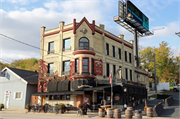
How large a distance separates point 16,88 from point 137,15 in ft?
110

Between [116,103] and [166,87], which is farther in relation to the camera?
[166,87]

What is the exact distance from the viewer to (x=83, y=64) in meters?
27.4

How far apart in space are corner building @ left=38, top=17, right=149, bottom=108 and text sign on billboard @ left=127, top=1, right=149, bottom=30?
44.3 feet

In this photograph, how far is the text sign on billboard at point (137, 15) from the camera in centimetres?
4345

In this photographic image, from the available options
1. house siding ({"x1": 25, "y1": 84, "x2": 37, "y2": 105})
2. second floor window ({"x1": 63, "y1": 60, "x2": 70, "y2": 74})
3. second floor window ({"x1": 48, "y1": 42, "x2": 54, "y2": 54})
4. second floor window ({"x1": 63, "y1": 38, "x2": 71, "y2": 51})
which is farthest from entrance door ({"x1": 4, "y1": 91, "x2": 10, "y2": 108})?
second floor window ({"x1": 63, "y1": 38, "x2": 71, "y2": 51})

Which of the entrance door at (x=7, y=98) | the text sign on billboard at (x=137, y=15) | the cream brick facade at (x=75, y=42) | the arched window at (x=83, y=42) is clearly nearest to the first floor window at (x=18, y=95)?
the entrance door at (x=7, y=98)

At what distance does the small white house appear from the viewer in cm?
3253

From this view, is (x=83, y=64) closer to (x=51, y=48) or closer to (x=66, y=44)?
(x=66, y=44)

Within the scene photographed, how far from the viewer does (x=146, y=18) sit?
168ft

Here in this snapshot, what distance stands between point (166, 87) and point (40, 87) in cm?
4214

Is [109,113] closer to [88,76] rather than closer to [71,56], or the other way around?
[88,76]

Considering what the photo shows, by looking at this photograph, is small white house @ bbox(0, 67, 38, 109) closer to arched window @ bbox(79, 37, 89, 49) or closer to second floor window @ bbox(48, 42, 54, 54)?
second floor window @ bbox(48, 42, 54, 54)

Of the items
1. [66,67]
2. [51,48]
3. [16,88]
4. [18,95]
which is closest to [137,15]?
[51,48]

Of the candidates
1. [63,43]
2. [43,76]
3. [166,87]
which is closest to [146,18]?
[166,87]
